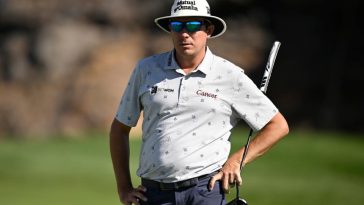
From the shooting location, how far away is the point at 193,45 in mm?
5055

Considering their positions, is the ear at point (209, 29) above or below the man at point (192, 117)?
above

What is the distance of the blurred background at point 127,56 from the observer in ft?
81.4

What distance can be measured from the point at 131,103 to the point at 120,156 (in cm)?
32

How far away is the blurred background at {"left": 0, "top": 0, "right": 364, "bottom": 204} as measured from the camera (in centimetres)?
2481

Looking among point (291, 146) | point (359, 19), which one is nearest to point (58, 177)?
point (291, 146)

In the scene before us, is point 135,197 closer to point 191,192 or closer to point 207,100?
point 191,192

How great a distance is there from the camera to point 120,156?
5.32 m

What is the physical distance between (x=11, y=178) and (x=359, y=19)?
12.6 meters

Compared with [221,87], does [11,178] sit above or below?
below

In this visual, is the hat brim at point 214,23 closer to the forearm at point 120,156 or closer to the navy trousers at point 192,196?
the forearm at point 120,156

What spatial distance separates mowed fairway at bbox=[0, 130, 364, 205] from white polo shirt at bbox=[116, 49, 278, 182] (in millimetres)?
8643

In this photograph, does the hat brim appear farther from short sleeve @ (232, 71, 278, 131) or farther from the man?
short sleeve @ (232, 71, 278, 131)

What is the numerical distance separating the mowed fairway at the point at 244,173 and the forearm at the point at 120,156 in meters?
8.40

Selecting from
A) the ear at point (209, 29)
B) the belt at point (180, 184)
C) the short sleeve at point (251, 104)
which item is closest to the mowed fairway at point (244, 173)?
the ear at point (209, 29)
